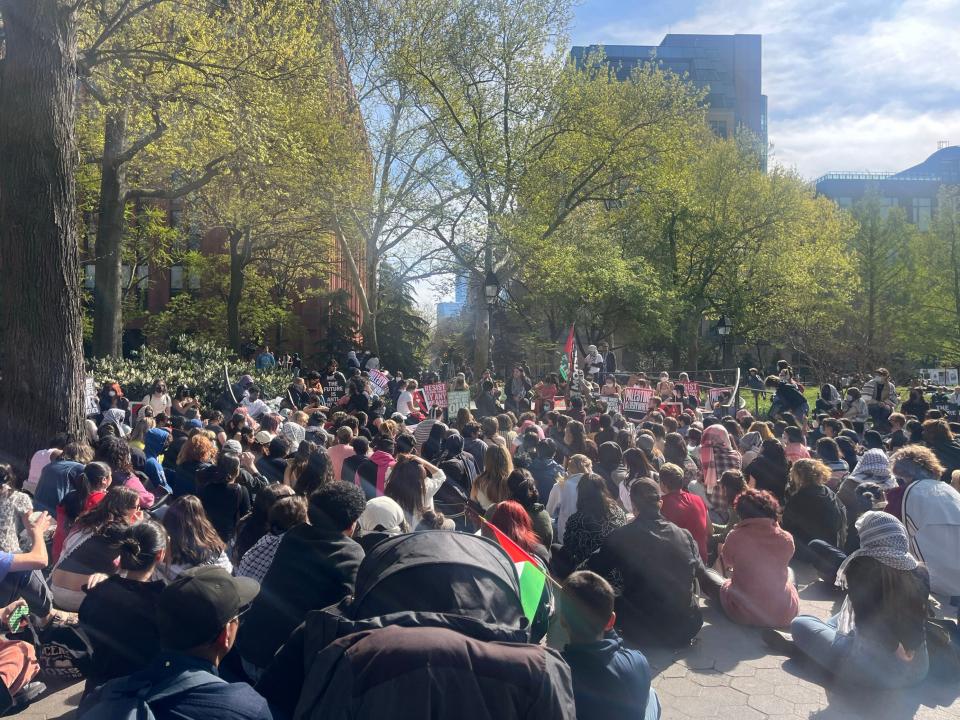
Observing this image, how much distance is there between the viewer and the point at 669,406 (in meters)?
16.0

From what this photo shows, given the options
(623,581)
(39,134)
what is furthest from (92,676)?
(39,134)

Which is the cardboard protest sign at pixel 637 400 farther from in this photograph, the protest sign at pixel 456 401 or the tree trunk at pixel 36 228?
the tree trunk at pixel 36 228

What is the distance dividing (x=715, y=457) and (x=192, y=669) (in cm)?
753

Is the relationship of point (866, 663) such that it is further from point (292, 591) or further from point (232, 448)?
point (232, 448)

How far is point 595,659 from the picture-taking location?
3.59 meters

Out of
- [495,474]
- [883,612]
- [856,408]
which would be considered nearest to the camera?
[883,612]

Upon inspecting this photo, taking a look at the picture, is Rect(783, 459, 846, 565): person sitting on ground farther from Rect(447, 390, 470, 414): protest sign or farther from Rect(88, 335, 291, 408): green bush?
Rect(88, 335, 291, 408): green bush

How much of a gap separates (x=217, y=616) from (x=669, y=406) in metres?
14.2

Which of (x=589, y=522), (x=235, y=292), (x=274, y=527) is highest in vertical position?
(x=235, y=292)

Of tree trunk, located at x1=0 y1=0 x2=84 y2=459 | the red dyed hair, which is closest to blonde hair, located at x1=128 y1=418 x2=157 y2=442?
tree trunk, located at x1=0 y1=0 x2=84 y2=459

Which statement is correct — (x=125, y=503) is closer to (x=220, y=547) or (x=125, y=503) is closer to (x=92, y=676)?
(x=220, y=547)

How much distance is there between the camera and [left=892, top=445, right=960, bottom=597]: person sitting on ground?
5965 millimetres

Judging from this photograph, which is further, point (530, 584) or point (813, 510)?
point (813, 510)

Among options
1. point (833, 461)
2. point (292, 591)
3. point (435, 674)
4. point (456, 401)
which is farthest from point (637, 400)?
point (435, 674)
